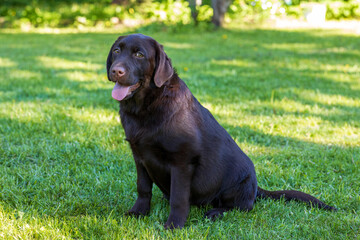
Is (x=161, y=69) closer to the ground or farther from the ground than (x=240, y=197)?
farther from the ground

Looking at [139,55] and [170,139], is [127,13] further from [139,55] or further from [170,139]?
[170,139]

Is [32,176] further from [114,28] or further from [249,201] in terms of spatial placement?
[114,28]

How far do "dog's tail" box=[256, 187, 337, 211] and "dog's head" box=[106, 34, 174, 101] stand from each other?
1.19 m

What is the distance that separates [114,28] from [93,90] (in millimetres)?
10014

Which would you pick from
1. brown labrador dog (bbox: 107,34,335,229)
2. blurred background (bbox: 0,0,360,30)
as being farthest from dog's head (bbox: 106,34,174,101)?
blurred background (bbox: 0,0,360,30)

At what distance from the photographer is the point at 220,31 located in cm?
1409

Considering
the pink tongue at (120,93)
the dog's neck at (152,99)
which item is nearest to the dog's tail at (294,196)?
the dog's neck at (152,99)

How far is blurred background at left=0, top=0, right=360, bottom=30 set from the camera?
1448 centimetres

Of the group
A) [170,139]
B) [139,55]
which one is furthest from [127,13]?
[170,139]

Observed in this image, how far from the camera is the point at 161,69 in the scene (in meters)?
2.44

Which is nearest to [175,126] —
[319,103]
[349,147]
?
[349,147]

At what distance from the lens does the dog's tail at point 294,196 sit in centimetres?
273

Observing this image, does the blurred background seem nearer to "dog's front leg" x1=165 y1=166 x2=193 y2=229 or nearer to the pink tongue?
the pink tongue

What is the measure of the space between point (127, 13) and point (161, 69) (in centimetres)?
1469
